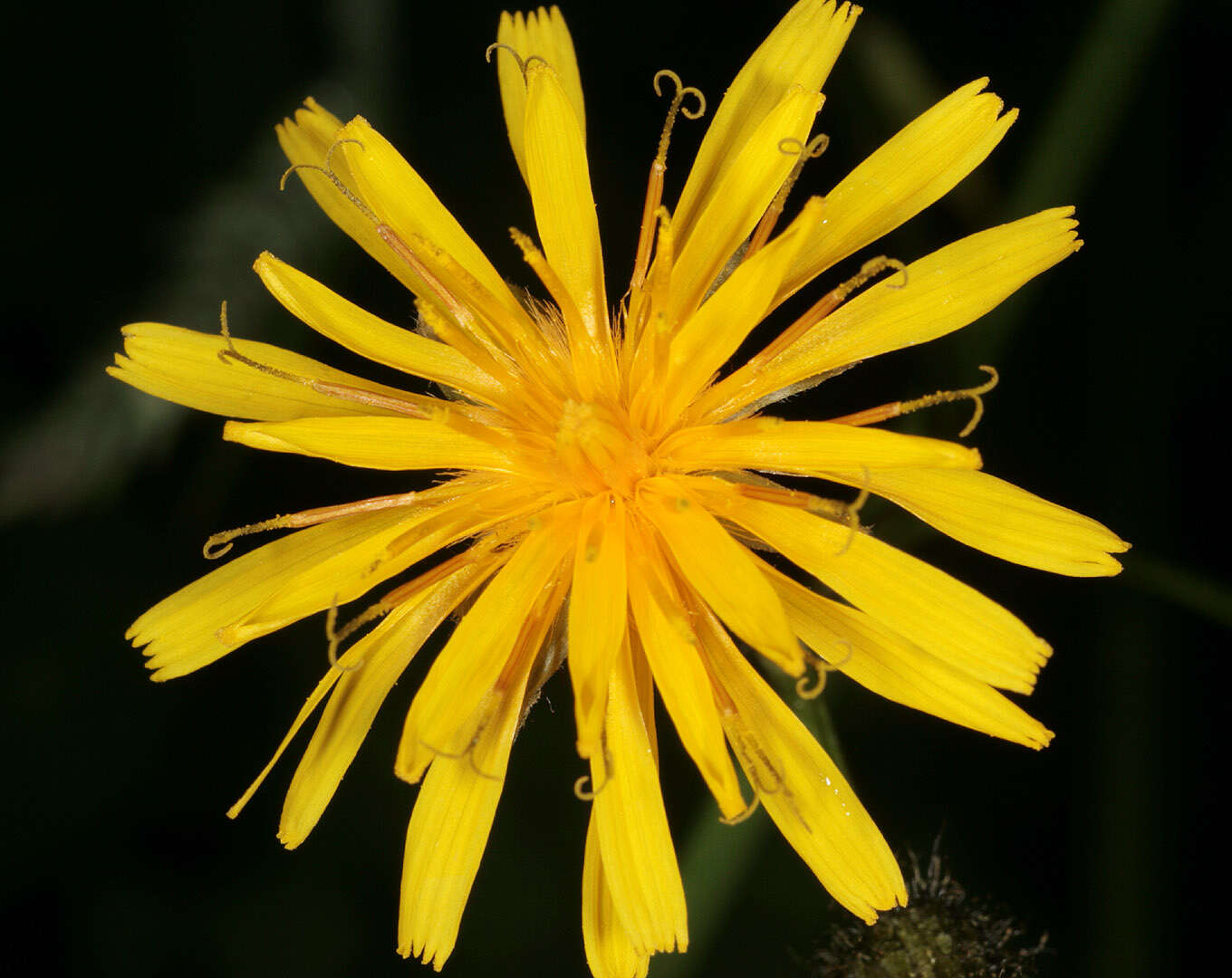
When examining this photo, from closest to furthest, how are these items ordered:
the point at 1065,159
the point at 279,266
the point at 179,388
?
the point at 279,266
the point at 179,388
the point at 1065,159

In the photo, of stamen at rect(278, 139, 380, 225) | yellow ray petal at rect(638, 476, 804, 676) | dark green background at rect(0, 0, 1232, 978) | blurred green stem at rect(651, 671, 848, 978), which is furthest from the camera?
dark green background at rect(0, 0, 1232, 978)

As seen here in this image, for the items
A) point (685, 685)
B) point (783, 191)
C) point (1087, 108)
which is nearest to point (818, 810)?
point (685, 685)

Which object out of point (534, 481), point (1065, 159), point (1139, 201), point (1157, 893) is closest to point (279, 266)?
point (534, 481)

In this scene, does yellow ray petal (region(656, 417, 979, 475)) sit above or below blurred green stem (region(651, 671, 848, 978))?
above

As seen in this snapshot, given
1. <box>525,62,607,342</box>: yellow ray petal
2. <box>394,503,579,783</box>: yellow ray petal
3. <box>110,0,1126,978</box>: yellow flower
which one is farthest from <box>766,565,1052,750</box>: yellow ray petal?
<box>525,62,607,342</box>: yellow ray petal

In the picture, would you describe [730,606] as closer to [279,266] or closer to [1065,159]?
[279,266]

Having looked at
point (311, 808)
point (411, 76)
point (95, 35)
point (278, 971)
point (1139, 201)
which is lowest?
point (278, 971)

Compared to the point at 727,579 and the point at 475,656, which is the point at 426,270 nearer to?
the point at 475,656

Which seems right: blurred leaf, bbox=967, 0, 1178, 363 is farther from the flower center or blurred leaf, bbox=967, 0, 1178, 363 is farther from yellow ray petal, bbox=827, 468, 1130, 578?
the flower center
